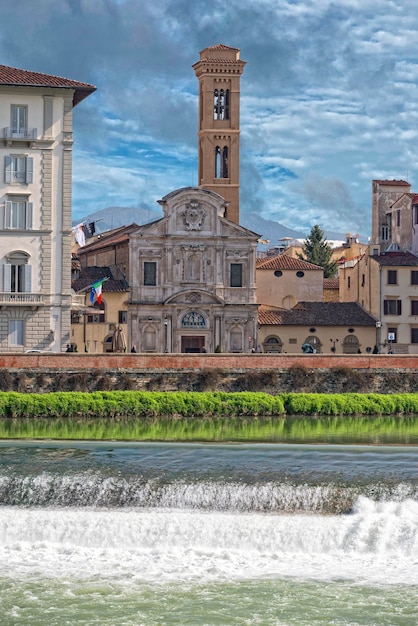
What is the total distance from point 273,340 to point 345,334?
4.14 m

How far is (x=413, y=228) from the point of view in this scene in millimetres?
76688

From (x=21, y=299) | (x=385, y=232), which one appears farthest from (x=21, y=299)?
(x=385, y=232)

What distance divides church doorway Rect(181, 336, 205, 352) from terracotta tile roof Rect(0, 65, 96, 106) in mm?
16700

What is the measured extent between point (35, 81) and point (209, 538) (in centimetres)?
3319

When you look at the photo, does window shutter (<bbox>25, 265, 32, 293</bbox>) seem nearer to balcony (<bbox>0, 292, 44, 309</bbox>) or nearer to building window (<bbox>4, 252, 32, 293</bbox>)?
building window (<bbox>4, 252, 32, 293</bbox>)

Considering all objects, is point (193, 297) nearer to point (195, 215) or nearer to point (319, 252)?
point (195, 215)

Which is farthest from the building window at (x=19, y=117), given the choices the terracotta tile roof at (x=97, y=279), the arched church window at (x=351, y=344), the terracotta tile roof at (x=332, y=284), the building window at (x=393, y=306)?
the terracotta tile roof at (x=332, y=284)

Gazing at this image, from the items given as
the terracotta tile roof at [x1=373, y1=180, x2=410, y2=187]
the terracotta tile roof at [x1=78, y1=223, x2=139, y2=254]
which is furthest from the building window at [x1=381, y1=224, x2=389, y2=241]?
the terracotta tile roof at [x1=78, y1=223, x2=139, y2=254]

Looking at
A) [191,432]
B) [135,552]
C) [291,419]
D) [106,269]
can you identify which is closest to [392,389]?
[291,419]

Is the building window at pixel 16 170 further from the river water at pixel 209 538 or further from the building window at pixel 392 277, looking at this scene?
the river water at pixel 209 538

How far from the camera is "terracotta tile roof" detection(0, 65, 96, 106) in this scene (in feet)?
176

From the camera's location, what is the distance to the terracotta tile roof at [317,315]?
68.7 meters

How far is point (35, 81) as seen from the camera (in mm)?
54062

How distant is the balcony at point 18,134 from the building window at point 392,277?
24.3 meters
